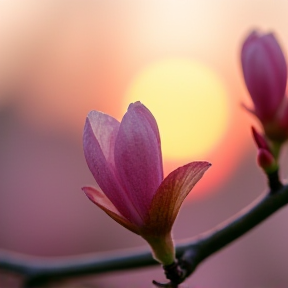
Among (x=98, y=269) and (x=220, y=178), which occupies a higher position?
(x=98, y=269)

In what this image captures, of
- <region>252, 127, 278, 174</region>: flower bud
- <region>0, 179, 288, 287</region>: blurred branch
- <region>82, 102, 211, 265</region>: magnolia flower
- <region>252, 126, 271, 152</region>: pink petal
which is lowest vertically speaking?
<region>0, 179, 288, 287</region>: blurred branch

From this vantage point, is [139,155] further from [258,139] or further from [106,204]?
[258,139]

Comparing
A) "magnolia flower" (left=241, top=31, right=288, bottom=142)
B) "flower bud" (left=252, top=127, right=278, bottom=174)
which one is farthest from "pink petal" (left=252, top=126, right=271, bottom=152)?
"magnolia flower" (left=241, top=31, right=288, bottom=142)

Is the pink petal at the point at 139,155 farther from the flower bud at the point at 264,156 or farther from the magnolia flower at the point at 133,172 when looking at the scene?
the flower bud at the point at 264,156

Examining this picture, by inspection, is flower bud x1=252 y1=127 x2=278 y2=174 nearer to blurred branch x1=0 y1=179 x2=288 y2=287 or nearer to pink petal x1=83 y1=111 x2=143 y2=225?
blurred branch x1=0 y1=179 x2=288 y2=287

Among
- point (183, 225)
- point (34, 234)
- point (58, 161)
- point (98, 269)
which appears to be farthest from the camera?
point (58, 161)

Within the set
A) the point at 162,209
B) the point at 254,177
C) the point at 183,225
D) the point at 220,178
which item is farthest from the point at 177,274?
the point at 254,177

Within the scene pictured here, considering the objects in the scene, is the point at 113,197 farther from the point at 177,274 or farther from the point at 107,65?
the point at 107,65
